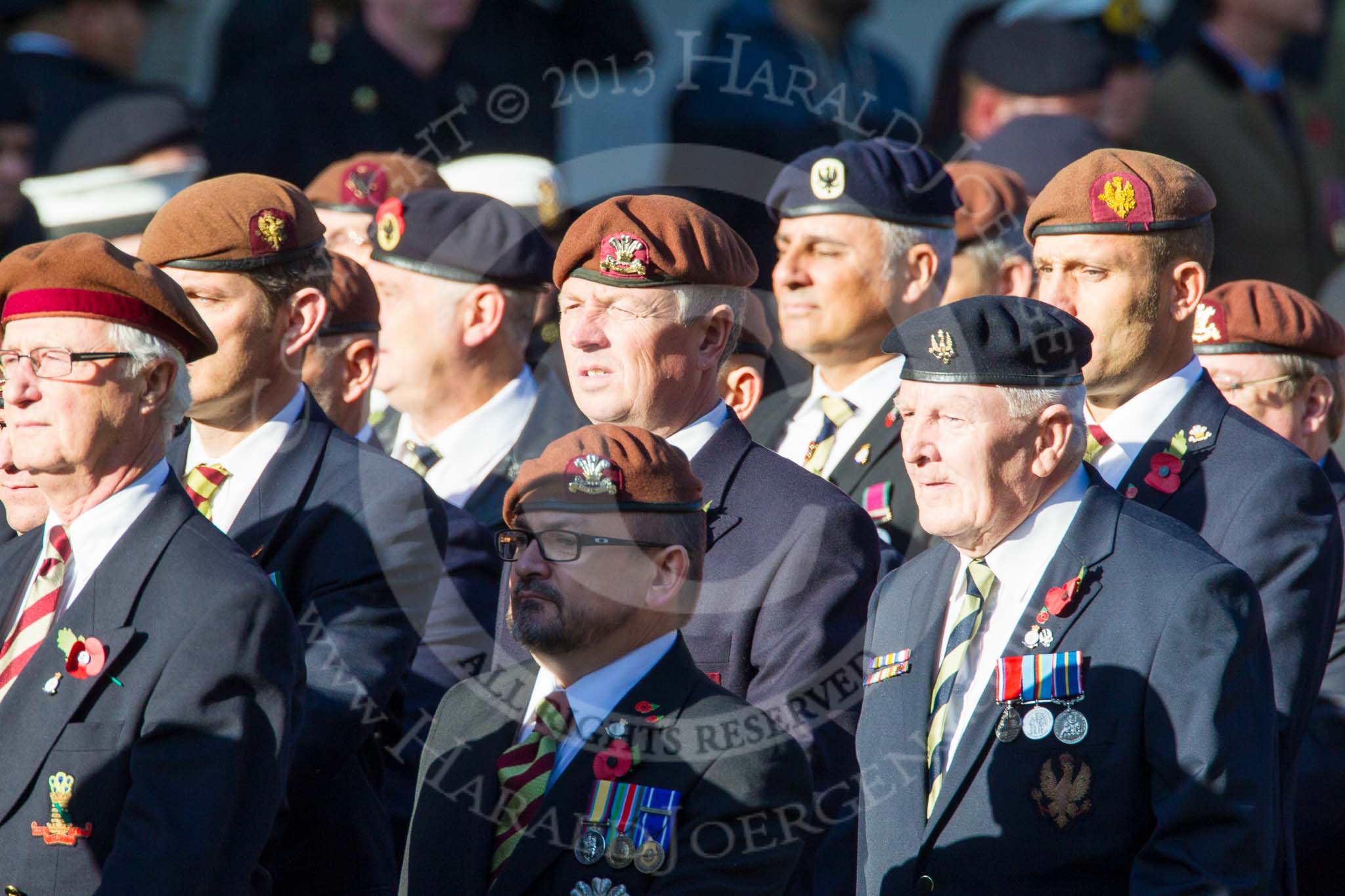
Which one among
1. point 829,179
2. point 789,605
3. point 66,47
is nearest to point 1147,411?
point 789,605

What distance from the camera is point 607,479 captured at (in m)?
3.89

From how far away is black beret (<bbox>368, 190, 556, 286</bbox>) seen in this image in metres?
6.07

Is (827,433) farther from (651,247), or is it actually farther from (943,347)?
(943,347)

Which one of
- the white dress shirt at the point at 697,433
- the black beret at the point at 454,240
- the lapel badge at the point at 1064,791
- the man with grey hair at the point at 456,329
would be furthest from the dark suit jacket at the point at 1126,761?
the black beret at the point at 454,240

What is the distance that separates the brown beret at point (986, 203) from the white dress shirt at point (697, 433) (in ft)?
5.38

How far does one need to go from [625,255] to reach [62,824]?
5.99ft

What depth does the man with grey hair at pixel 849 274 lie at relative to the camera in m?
5.60

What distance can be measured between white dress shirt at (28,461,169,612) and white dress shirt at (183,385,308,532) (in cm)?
77

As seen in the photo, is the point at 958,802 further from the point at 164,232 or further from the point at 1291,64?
the point at 1291,64

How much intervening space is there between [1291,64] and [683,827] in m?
6.74

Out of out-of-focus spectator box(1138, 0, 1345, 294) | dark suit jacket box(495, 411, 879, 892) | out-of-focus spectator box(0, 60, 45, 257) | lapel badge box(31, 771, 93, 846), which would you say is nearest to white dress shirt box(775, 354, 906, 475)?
dark suit jacket box(495, 411, 879, 892)

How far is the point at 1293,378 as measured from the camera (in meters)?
5.36

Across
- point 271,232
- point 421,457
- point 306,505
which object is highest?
point 271,232

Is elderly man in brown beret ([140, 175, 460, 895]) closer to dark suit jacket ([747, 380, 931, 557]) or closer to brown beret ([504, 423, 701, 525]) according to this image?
brown beret ([504, 423, 701, 525])
